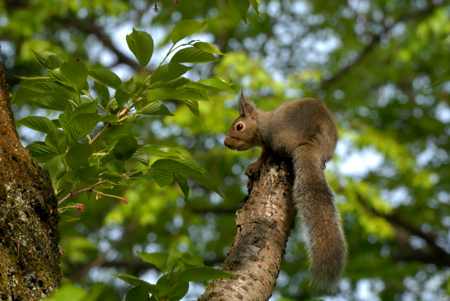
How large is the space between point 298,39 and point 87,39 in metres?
5.08

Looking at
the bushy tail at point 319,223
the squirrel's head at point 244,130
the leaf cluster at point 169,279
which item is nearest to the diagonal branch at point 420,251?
the squirrel's head at point 244,130

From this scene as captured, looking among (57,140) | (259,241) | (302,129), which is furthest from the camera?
(302,129)

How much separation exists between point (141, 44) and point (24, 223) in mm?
631

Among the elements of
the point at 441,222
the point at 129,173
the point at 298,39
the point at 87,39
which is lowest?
the point at 129,173

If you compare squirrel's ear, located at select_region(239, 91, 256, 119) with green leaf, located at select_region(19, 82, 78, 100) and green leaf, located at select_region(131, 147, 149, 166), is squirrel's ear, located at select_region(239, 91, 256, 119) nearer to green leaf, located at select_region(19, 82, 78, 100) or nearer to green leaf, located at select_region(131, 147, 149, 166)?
Result: green leaf, located at select_region(131, 147, 149, 166)

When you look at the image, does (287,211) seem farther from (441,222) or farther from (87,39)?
(87,39)

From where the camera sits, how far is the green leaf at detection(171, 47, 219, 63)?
4.75 ft

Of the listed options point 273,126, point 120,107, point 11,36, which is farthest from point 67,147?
point 11,36

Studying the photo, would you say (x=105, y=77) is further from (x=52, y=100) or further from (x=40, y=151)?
(x=40, y=151)

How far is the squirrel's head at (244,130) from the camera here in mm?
3930

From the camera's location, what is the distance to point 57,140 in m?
1.40

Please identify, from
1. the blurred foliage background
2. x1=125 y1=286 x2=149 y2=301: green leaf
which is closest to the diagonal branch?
the blurred foliage background

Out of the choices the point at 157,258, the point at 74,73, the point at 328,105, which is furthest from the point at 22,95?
the point at 328,105

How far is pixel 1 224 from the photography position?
3.92 feet
